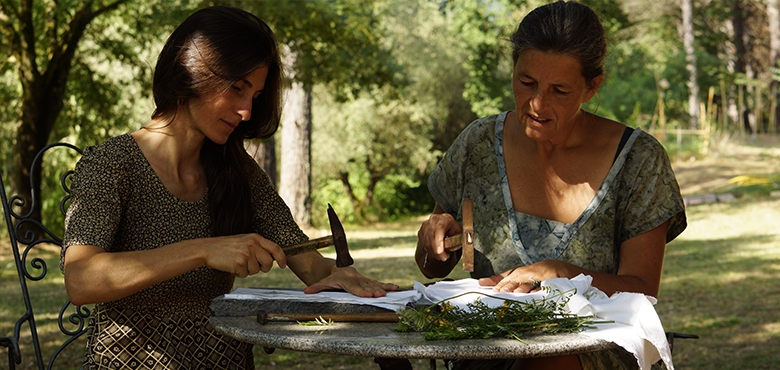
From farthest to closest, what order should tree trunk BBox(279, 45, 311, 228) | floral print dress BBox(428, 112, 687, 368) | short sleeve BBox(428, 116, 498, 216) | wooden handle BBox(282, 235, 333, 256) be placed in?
tree trunk BBox(279, 45, 311, 228)
short sleeve BBox(428, 116, 498, 216)
floral print dress BBox(428, 112, 687, 368)
wooden handle BBox(282, 235, 333, 256)

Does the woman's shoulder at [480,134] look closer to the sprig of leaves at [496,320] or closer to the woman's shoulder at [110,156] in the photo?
the sprig of leaves at [496,320]

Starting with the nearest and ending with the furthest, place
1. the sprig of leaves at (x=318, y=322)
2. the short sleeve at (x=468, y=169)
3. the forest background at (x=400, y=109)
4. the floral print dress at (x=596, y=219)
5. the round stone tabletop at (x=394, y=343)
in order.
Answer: the round stone tabletop at (x=394, y=343), the sprig of leaves at (x=318, y=322), the floral print dress at (x=596, y=219), the short sleeve at (x=468, y=169), the forest background at (x=400, y=109)

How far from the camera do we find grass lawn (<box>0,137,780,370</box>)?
5.12 metres

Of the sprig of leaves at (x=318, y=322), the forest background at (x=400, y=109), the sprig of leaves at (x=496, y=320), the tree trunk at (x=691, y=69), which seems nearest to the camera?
the sprig of leaves at (x=496, y=320)

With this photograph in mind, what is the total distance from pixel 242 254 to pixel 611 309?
0.99 meters

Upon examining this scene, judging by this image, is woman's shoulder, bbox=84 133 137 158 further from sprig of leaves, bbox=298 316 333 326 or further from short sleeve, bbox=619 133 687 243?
short sleeve, bbox=619 133 687 243

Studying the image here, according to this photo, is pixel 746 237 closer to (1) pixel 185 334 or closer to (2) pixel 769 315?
(2) pixel 769 315

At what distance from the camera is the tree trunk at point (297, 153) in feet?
45.8

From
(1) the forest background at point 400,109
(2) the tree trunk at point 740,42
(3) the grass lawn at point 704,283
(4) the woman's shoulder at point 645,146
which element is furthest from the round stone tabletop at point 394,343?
(2) the tree trunk at point 740,42

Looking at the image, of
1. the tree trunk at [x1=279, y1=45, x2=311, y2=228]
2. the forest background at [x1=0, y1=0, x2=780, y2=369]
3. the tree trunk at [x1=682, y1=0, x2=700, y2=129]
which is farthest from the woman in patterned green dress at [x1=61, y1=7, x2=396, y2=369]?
the tree trunk at [x1=682, y1=0, x2=700, y2=129]

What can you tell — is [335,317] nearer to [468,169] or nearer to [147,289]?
[147,289]

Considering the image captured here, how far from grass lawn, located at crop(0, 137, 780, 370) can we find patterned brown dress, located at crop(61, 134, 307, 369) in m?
2.89

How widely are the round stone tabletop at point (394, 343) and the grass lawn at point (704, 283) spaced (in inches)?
135

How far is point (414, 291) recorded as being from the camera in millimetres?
2113
